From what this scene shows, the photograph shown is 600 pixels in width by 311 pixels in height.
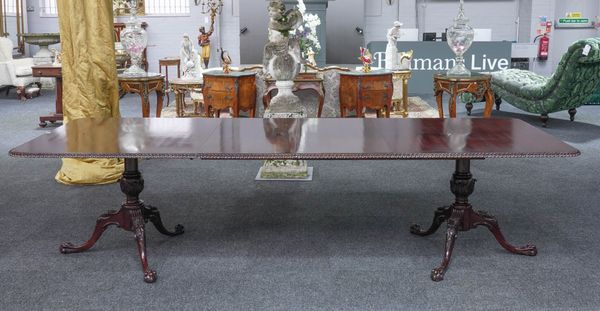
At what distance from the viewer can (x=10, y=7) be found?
39.1 feet

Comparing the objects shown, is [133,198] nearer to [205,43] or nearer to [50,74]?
[50,74]

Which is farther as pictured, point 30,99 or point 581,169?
point 30,99

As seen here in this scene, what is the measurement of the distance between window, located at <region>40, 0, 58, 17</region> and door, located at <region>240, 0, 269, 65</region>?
357 cm

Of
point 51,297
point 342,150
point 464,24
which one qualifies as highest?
point 464,24

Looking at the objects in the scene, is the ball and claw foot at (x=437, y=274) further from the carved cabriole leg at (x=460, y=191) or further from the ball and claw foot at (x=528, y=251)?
the ball and claw foot at (x=528, y=251)

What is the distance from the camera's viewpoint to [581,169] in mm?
5250

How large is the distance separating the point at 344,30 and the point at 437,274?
8.89 metres

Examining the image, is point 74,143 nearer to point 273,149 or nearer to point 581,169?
point 273,149

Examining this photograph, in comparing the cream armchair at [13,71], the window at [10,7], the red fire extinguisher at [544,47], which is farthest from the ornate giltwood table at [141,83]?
the red fire extinguisher at [544,47]

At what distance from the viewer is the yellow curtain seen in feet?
15.5

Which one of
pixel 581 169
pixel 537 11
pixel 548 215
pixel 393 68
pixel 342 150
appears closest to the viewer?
pixel 342 150

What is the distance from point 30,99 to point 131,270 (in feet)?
25.1

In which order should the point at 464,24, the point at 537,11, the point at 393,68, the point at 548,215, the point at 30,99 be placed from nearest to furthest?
the point at 548,215 < the point at 464,24 < the point at 393,68 < the point at 30,99 < the point at 537,11

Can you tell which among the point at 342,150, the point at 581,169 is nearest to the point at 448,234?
the point at 342,150
